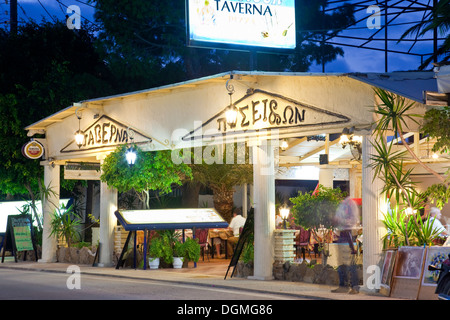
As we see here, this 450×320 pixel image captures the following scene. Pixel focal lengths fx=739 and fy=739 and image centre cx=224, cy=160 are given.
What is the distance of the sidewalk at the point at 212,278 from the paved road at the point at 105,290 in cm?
30

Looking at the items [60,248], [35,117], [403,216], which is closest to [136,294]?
[403,216]

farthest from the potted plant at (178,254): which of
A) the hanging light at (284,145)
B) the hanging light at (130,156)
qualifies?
the hanging light at (284,145)

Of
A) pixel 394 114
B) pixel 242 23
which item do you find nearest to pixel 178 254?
pixel 242 23

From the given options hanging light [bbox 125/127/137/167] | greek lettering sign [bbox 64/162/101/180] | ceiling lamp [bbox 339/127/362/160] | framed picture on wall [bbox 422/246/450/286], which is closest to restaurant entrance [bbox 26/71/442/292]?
ceiling lamp [bbox 339/127/362/160]

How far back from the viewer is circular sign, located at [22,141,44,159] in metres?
23.0

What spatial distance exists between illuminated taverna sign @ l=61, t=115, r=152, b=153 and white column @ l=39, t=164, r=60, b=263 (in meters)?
1.66

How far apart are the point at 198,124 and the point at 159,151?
249cm

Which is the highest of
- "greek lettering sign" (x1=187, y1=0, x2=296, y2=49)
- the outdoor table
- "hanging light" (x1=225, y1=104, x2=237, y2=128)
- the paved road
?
"greek lettering sign" (x1=187, y1=0, x2=296, y2=49)

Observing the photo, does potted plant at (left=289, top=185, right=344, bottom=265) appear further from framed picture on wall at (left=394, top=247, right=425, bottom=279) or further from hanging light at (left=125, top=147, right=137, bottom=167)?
hanging light at (left=125, top=147, right=137, bottom=167)

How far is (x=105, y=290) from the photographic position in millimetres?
14031

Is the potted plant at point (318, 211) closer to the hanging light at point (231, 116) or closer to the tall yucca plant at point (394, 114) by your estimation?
the hanging light at point (231, 116)

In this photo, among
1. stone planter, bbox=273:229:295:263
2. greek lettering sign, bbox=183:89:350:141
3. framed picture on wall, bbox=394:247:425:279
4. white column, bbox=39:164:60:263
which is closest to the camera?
framed picture on wall, bbox=394:247:425:279
